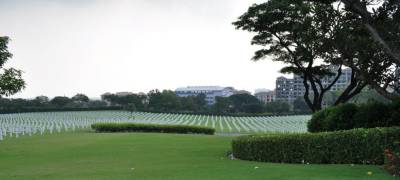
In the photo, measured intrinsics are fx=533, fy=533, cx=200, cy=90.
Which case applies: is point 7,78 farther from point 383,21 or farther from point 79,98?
point 79,98

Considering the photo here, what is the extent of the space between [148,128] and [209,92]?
11580 centimetres

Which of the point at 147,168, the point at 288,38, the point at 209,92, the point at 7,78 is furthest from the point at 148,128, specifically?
the point at 209,92

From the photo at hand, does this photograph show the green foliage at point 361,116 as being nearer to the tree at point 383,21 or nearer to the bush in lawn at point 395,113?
the bush in lawn at point 395,113

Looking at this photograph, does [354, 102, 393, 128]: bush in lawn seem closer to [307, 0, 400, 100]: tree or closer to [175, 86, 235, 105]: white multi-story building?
[307, 0, 400, 100]: tree

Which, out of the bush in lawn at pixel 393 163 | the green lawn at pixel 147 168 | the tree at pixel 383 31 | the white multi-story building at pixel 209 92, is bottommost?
the green lawn at pixel 147 168

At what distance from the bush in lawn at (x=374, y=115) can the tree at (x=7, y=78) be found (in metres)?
11.1

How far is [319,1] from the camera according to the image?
13.7 m

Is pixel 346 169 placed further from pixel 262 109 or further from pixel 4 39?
pixel 262 109

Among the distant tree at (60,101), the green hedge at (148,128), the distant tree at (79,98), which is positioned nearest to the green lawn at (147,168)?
the green hedge at (148,128)

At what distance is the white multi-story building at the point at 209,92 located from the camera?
143363 millimetres

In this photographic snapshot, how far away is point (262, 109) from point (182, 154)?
60.4 m

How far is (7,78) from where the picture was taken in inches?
695

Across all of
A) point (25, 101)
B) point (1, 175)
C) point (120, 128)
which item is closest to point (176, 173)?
point (1, 175)

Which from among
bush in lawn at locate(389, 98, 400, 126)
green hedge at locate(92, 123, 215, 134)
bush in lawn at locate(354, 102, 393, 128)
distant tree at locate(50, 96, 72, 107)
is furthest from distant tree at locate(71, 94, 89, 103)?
bush in lawn at locate(389, 98, 400, 126)
